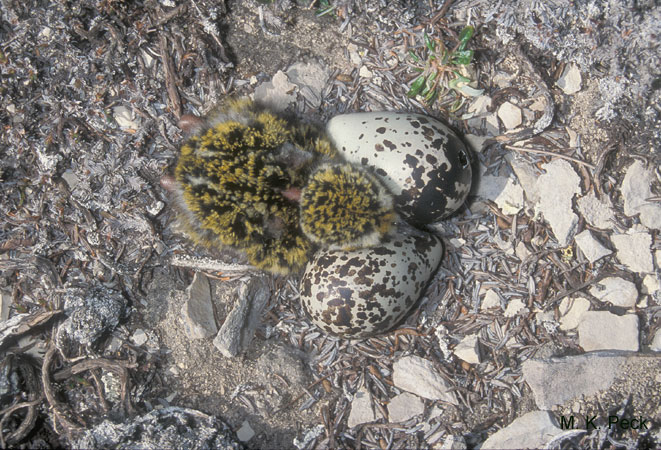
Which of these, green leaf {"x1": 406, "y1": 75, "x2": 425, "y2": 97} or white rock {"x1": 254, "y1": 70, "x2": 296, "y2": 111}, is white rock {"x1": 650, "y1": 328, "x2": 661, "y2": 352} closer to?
green leaf {"x1": 406, "y1": 75, "x2": 425, "y2": 97}

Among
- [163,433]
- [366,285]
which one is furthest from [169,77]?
[163,433]

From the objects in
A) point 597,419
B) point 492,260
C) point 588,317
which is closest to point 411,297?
point 492,260

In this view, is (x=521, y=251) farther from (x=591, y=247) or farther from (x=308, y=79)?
(x=308, y=79)

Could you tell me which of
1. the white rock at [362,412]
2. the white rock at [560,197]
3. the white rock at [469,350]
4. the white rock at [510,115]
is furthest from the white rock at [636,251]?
the white rock at [362,412]

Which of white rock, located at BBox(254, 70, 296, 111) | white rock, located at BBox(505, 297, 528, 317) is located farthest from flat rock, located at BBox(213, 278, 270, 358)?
white rock, located at BBox(505, 297, 528, 317)

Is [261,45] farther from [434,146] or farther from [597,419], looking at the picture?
[597,419]

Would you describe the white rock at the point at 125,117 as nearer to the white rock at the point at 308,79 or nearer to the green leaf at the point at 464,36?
the white rock at the point at 308,79

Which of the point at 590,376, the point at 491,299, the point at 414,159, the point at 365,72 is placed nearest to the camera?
the point at 414,159
